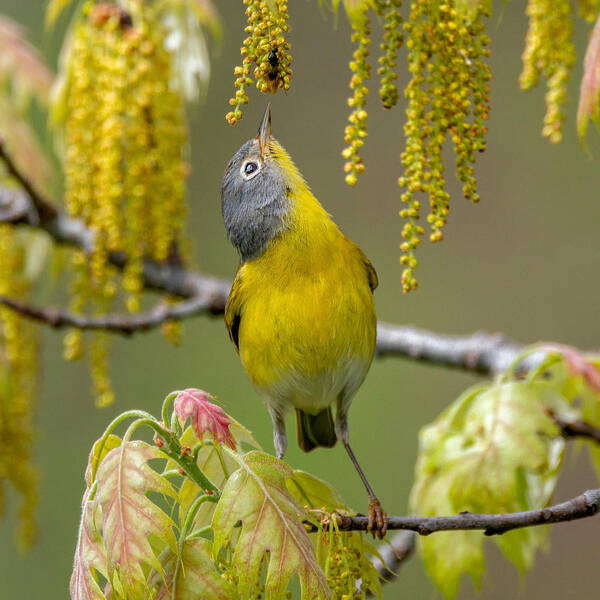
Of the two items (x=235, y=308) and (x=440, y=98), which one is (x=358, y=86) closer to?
(x=440, y=98)

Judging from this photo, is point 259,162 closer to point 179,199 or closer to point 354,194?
point 179,199

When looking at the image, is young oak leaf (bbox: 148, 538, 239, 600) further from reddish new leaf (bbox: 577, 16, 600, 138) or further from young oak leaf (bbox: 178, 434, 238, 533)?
reddish new leaf (bbox: 577, 16, 600, 138)

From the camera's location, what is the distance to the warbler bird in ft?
8.39

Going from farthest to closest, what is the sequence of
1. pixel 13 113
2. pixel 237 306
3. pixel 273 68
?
pixel 13 113 < pixel 237 306 < pixel 273 68

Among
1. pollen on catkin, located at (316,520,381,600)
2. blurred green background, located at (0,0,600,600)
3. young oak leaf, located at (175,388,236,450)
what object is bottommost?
blurred green background, located at (0,0,600,600)

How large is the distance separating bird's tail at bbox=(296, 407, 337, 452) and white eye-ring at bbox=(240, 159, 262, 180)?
88 centimetres

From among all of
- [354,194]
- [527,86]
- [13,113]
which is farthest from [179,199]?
[354,194]

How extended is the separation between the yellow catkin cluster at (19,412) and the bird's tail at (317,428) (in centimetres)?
97

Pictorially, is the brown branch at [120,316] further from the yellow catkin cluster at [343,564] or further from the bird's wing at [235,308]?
the yellow catkin cluster at [343,564]

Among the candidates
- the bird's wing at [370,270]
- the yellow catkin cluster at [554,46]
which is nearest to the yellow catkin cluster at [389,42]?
the yellow catkin cluster at [554,46]

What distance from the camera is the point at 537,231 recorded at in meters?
6.52

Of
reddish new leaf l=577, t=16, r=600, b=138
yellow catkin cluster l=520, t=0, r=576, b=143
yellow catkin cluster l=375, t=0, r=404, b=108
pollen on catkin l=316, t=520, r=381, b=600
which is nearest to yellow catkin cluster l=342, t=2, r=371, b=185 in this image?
yellow catkin cluster l=375, t=0, r=404, b=108

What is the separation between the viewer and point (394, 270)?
7.22 m

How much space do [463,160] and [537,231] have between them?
16.8 ft
